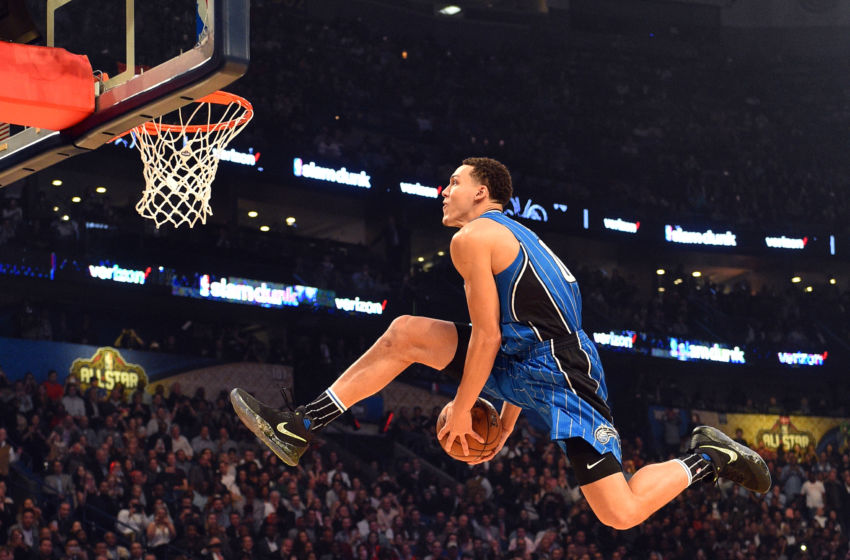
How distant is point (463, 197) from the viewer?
5418 mm

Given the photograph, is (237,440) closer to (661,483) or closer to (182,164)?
(182,164)

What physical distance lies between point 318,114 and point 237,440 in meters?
10.1

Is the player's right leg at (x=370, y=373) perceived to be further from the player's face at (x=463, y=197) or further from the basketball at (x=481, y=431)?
the player's face at (x=463, y=197)

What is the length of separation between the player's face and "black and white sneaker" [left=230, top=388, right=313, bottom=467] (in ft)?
4.05

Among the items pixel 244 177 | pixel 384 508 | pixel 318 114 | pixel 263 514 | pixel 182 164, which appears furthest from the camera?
pixel 318 114

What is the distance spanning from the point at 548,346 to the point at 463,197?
2.76 ft

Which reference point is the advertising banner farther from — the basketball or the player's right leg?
the player's right leg

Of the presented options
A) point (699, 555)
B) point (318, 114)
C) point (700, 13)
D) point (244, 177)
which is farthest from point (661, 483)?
point (700, 13)

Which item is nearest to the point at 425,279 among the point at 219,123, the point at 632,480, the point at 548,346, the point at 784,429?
the point at 784,429

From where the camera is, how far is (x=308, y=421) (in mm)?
5469

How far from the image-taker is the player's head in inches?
213

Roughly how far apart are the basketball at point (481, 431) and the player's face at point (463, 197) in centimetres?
92

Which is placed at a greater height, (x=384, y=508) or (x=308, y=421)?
(x=308, y=421)

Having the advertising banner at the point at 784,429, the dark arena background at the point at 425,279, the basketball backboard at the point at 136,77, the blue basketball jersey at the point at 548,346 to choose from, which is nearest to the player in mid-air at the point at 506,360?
the blue basketball jersey at the point at 548,346
